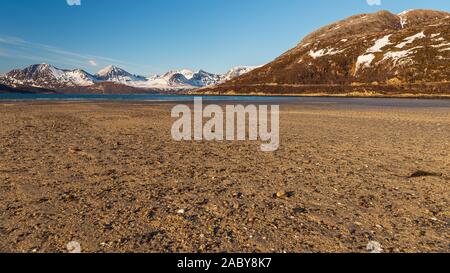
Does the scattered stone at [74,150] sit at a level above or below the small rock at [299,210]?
above

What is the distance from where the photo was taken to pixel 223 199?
8.29 metres

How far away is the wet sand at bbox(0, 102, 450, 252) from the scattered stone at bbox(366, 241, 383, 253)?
87 millimetres

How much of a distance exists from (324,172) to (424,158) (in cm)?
513

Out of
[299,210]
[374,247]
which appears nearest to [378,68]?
[299,210]

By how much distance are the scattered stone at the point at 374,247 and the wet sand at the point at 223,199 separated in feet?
0.29

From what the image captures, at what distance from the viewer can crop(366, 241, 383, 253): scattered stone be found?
5.49m

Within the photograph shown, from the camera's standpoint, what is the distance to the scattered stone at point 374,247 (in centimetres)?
549

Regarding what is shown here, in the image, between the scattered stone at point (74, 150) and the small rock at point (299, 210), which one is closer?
the small rock at point (299, 210)

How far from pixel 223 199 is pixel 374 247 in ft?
12.4

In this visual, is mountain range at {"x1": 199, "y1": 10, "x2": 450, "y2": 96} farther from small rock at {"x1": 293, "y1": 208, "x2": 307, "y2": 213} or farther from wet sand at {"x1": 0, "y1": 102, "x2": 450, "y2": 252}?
small rock at {"x1": 293, "y1": 208, "x2": 307, "y2": 213}

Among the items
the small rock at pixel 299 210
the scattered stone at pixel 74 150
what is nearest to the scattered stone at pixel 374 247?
the small rock at pixel 299 210

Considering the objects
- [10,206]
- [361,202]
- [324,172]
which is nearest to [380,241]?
[361,202]

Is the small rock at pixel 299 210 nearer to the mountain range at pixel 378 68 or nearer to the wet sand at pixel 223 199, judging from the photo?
the wet sand at pixel 223 199

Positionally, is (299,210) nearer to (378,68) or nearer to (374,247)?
(374,247)
